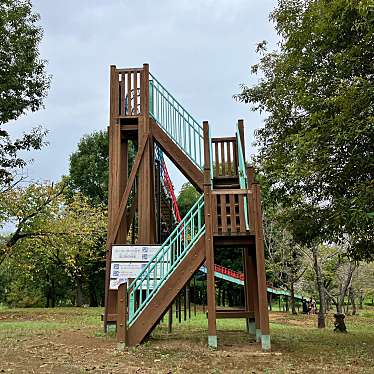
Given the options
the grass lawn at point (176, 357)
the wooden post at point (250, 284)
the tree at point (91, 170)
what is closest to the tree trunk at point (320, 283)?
the wooden post at point (250, 284)

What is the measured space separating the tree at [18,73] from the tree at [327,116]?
6.58m

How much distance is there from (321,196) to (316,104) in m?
1.90

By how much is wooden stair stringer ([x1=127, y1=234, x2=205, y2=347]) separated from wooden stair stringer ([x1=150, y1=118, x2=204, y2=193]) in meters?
2.31

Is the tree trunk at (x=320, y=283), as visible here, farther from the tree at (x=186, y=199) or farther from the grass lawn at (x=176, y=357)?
the tree at (x=186, y=199)

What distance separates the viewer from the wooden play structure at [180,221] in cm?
618

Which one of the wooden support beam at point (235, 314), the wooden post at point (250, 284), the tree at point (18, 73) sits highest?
the tree at point (18, 73)

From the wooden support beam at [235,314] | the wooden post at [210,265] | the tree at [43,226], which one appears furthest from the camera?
the tree at [43,226]

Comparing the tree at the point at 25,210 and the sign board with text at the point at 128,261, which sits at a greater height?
the tree at the point at 25,210

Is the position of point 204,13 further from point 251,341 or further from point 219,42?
point 251,341

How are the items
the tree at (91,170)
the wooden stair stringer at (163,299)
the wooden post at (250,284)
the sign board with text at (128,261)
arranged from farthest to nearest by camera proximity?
the tree at (91,170), the wooden post at (250,284), the sign board with text at (128,261), the wooden stair stringer at (163,299)

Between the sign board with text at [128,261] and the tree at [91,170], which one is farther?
the tree at [91,170]

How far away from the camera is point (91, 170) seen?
2572 centimetres

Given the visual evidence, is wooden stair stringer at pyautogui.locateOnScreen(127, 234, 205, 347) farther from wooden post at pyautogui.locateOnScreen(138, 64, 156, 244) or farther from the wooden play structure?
wooden post at pyautogui.locateOnScreen(138, 64, 156, 244)

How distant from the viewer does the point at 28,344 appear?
6633mm
